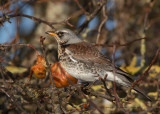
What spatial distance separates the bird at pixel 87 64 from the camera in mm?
3789

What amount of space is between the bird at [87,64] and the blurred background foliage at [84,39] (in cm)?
37

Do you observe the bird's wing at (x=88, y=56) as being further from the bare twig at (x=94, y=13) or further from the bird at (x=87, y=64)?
the bare twig at (x=94, y=13)

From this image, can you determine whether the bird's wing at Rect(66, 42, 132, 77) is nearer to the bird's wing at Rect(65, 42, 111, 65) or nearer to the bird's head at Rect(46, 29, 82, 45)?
the bird's wing at Rect(65, 42, 111, 65)

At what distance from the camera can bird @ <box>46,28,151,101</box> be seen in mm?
3789

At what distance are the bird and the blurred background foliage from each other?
1.20ft

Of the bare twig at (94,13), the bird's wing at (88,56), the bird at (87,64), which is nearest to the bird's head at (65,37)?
the bird at (87,64)

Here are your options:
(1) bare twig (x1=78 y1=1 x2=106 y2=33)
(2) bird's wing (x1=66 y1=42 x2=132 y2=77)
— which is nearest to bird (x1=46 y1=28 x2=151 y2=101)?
(2) bird's wing (x1=66 y1=42 x2=132 y2=77)

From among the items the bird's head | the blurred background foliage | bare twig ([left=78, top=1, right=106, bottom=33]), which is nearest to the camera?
the blurred background foliage

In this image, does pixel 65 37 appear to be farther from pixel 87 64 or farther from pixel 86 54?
pixel 87 64

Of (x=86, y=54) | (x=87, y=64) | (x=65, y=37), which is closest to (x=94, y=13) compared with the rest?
(x=65, y=37)

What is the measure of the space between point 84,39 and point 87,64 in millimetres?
1188

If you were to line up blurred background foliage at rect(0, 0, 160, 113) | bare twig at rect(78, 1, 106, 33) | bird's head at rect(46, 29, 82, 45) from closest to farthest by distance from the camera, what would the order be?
blurred background foliage at rect(0, 0, 160, 113)
bird's head at rect(46, 29, 82, 45)
bare twig at rect(78, 1, 106, 33)

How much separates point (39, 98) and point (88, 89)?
Answer: 0.64 m

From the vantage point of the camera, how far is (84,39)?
16.4 ft
